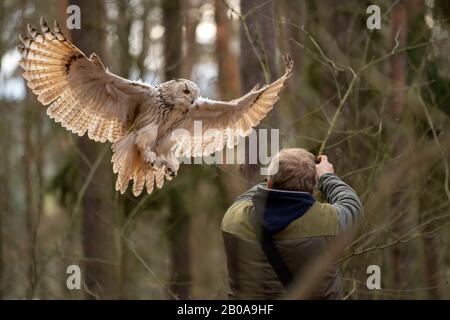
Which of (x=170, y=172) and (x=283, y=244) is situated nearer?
(x=283, y=244)

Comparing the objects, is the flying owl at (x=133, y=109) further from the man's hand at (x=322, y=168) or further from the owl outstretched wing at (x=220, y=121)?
the man's hand at (x=322, y=168)

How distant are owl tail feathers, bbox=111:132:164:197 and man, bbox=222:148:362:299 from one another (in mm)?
1691

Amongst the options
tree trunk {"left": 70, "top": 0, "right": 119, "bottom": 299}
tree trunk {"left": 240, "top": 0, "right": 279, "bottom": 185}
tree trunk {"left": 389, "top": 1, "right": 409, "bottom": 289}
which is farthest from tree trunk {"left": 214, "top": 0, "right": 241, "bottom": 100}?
tree trunk {"left": 240, "top": 0, "right": 279, "bottom": 185}

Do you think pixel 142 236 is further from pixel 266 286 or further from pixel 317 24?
pixel 266 286

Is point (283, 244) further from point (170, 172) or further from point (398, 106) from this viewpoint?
point (398, 106)

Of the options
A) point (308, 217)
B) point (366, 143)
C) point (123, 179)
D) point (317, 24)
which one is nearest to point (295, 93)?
point (317, 24)

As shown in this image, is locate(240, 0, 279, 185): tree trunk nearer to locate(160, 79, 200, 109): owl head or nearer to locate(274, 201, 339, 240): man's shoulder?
locate(160, 79, 200, 109): owl head

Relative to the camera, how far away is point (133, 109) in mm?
5207

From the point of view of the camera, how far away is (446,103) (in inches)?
288

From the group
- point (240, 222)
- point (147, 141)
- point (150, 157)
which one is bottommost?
point (240, 222)

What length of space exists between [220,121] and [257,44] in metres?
0.94

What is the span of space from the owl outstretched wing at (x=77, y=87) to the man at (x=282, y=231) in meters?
1.73

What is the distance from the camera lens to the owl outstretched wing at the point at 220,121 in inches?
202

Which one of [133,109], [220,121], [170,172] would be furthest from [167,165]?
[220,121]
